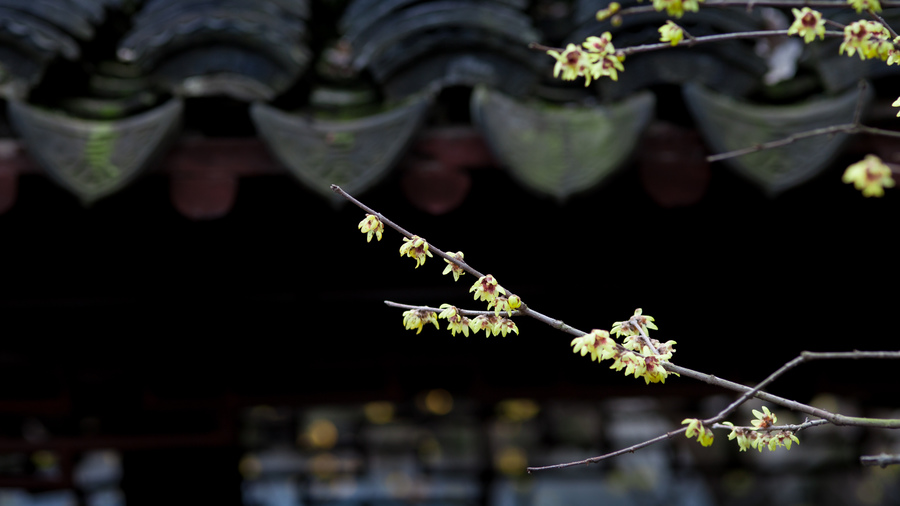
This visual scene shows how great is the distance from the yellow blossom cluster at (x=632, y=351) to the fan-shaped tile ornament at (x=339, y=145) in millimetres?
604

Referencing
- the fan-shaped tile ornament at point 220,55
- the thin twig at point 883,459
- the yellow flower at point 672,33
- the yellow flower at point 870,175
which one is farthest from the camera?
the fan-shaped tile ornament at point 220,55

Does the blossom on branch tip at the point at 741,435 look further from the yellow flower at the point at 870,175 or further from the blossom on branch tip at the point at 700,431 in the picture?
the yellow flower at the point at 870,175

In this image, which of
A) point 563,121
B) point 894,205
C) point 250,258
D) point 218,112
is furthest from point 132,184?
point 894,205

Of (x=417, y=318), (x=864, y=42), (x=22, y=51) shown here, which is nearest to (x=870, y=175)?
(x=864, y=42)

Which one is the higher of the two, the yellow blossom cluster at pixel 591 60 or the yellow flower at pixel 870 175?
the yellow blossom cluster at pixel 591 60

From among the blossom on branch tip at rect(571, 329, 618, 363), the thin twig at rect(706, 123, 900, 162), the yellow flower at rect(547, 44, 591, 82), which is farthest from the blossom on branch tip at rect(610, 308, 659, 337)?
the yellow flower at rect(547, 44, 591, 82)

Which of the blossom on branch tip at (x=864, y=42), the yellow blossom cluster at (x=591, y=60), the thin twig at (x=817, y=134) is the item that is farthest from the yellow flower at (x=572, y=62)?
the blossom on branch tip at (x=864, y=42)

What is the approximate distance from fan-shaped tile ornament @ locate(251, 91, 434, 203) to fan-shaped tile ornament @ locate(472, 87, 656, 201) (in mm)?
155

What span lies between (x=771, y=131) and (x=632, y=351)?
676 mm

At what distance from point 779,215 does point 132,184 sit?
1490mm

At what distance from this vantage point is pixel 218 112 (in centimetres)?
163

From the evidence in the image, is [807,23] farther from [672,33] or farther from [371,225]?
[371,225]

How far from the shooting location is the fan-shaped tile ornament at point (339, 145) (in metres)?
1.49

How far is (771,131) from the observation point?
1.49m
